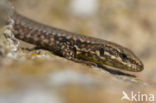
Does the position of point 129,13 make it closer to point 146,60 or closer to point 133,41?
point 133,41

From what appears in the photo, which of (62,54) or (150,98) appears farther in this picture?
(62,54)

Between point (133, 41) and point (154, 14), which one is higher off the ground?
point (154, 14)

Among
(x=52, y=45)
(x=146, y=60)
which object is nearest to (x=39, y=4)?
(x=146, y=60)

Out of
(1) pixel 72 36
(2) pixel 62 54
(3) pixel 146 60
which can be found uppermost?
(3) pixel 146 60

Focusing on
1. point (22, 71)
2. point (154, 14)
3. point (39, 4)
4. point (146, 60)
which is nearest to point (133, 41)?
point (146, 60)

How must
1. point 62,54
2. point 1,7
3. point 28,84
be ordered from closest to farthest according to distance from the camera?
1. point 28,84
2. point 1,7
3. point 62,54

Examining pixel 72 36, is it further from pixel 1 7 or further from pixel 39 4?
pixel 39 4

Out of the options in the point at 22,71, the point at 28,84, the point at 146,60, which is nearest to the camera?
the point at 28,84
